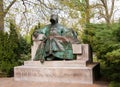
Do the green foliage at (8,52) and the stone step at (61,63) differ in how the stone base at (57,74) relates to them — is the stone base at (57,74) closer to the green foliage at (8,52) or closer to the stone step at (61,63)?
the stone step at (61,63)

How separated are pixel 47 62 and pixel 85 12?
525 centimetres

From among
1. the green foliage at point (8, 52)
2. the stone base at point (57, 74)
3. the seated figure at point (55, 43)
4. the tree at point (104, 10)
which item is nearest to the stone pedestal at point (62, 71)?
the stone base at point (57, 74)

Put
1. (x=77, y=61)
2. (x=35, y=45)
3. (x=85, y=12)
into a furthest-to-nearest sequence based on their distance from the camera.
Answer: (x=85, y=12) → (x=35, y=45) → (x=77, y=61)

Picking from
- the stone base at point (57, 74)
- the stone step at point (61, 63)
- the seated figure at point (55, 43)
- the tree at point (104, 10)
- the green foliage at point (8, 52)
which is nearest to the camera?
the stone base at point (57, 74)

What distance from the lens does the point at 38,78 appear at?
9227mm

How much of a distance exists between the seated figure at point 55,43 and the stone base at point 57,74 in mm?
523

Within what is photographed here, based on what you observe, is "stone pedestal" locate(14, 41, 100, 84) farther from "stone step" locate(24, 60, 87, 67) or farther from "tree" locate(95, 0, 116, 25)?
"tree" locate(95, 0, 116, 25)

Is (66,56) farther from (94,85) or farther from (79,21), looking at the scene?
(79,21)

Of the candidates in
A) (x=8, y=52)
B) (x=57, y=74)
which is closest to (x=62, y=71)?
(x=57, y=74)

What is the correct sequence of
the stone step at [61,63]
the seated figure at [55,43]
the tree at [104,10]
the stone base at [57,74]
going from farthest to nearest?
the tree at [104,10] → the seated figure at [55,43] → the stone step at [61,63] → the stone base at [57,74]

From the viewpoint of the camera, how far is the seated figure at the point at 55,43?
960 cm

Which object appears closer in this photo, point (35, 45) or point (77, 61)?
point (77, 61)

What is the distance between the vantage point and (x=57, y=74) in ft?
29.3

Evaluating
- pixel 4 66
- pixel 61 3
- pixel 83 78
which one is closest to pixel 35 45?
pixel 4 66
